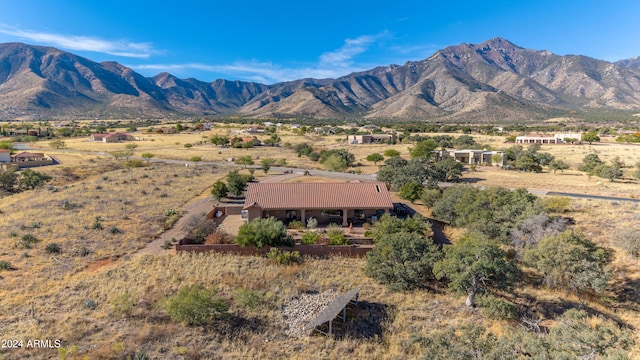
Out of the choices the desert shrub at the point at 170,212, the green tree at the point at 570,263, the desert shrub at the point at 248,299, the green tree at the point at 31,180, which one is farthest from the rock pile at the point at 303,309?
the green tree at the point at 31,180

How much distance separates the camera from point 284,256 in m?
24.3

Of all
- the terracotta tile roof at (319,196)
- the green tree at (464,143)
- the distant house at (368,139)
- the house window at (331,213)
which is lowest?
the house window at (331,213)

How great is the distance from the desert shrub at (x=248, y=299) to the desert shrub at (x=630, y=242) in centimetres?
2456

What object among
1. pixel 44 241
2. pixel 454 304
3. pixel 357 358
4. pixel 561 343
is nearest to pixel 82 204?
pixel 44 241

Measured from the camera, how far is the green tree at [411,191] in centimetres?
3997

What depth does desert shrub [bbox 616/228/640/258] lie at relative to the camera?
23100 millimetres

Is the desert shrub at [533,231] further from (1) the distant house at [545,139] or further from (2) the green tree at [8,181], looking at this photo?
(1) the distant house at [545,139]

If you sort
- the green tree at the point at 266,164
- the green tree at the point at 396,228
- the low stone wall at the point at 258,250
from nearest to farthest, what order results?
1. the low stone wall at the point at 258,250
2. the green tree at the point at 396,228
3. the green tree at the point at 266,164

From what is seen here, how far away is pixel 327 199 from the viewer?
32125mm

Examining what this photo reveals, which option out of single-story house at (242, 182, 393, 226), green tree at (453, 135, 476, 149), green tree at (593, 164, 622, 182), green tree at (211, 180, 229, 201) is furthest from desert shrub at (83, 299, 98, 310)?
green tree at (453, 135, 476, 149)

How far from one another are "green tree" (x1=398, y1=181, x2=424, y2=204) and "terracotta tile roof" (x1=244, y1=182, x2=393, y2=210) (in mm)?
6465

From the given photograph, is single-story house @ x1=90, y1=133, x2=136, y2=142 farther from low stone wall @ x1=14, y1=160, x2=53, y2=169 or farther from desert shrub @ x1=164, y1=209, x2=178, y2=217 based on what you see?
desert shrub @ x1=164, y1=209, x2=178, y2=217

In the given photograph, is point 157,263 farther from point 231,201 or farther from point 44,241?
point 231,201

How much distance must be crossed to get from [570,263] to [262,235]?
1929 cm
